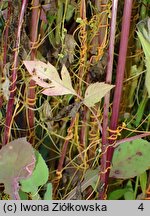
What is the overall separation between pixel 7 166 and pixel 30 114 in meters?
0.11

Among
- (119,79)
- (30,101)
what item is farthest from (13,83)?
(119,79)

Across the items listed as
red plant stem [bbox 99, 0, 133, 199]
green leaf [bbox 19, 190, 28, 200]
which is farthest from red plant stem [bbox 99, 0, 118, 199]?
green leaf [bbox 19, 190, 28, 200]

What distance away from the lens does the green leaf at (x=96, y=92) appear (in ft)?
1.67

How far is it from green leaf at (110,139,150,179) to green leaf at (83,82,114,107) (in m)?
0.08

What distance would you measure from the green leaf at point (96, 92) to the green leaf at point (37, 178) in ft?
0.35

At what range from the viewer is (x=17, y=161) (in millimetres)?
537

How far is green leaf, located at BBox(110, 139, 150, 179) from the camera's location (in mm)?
556

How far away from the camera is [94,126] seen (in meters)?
0.60

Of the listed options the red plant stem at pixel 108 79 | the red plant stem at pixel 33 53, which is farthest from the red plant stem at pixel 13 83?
the red plant stem at pixel 108 79

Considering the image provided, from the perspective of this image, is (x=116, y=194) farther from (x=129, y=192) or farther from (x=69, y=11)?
(x=69, y=11)

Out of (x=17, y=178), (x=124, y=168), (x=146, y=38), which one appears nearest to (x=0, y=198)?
(x=17, y=178)

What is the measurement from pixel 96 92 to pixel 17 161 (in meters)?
0.14

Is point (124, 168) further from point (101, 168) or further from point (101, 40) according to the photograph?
point (101, 40)

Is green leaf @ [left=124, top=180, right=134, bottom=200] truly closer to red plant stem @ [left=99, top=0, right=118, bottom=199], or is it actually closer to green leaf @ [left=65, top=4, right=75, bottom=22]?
red plant stem @ [left=99, top=0, right=118, bottom=199]
